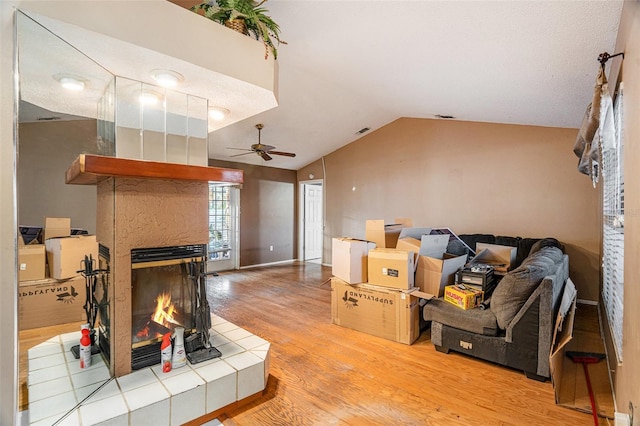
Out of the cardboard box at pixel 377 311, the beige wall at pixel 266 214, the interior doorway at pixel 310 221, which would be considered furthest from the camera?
the interior doorway at pixel 310 221

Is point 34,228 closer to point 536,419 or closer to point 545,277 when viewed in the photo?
point 536,419

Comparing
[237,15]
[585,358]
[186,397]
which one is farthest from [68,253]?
[585,358]

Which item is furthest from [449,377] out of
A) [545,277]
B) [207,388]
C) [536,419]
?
[207,388]

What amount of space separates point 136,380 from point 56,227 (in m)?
1.00

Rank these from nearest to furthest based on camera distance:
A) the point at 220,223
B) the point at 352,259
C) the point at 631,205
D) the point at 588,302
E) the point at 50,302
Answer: the point at 631,205
the point at 50,302
the point at 352,259
the point at 588,302
the point at 220,223

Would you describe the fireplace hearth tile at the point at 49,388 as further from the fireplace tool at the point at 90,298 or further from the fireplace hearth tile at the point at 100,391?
the fireplace tool at the point at 90,298

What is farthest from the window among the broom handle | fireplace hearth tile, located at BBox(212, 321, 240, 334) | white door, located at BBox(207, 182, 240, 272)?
the broom handle

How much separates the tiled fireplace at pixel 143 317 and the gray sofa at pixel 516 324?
5.38ft

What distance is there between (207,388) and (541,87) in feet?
11.4

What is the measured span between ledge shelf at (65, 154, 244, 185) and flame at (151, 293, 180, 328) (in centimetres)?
83

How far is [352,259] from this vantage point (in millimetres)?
3223

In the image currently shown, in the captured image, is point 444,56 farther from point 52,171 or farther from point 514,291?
point 52,171

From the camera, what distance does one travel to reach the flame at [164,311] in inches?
81.0

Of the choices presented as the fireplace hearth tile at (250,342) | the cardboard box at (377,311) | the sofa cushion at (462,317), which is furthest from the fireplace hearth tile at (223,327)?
the sofa cushion at (462,317)
